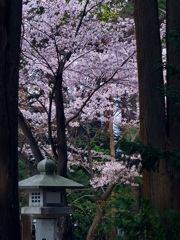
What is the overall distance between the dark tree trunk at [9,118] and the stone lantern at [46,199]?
40 cm

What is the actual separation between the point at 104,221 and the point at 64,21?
848 cm

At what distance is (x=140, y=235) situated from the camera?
25.6 feet

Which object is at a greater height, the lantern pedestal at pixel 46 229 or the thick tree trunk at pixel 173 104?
the thick tree trunk at pixel 173 104

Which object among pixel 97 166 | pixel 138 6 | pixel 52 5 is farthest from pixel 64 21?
pixel 97 166

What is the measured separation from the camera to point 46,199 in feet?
30.3

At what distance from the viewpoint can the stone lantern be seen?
9000 mm

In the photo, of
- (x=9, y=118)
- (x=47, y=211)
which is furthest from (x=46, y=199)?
(x=9, y=118)

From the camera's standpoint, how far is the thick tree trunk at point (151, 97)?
9.54 metres

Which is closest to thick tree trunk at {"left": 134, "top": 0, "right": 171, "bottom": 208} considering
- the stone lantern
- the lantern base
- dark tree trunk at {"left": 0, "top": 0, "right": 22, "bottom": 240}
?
the stone lantern

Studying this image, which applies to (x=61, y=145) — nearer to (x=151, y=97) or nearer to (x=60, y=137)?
(x=60, y=137)

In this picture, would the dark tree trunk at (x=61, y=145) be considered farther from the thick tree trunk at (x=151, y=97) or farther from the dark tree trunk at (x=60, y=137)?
the thick tree trunk at (x=151, y=97)

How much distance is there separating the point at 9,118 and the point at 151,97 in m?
2.33

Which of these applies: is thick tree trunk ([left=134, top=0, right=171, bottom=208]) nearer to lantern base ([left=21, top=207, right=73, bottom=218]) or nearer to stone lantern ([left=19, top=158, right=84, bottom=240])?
stone lantern ([left=19, top=158, right=84, bottom=240])

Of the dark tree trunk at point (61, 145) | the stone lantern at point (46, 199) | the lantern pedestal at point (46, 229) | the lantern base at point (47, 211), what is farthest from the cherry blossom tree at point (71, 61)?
the lantern pedestal at point (46, 229)
